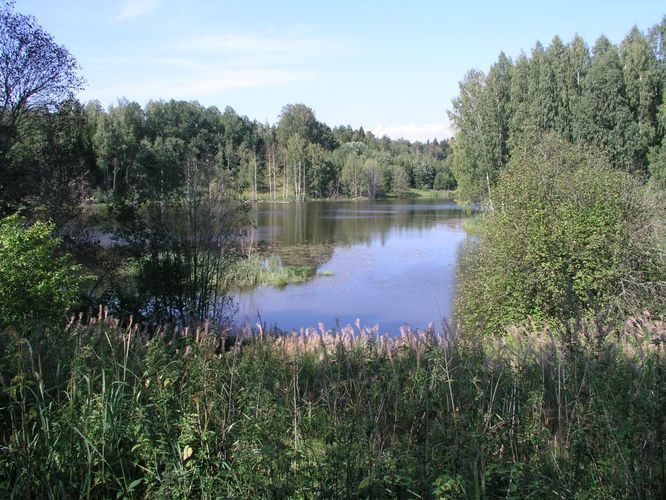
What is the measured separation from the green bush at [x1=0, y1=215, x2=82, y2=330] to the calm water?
279 cm

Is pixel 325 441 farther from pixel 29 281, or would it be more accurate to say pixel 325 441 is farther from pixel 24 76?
pixel 24 76

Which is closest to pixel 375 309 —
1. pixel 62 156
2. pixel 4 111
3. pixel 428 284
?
pixel 428 284

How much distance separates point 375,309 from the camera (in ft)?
58.9

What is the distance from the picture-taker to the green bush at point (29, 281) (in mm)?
7020

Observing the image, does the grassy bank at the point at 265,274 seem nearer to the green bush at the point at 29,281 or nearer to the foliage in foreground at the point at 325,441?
the green bush at the point at 29,281

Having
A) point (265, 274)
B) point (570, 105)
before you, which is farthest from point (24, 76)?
point (570, 105)

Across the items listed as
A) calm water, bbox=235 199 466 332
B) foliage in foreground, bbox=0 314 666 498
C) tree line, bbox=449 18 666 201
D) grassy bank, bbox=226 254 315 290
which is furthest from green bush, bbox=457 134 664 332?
tree line, bbox=449 18 666 201

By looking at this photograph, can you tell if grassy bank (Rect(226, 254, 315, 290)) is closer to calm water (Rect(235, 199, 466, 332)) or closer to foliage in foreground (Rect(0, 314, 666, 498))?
calm water (Rect(235, 199, 466, 332))

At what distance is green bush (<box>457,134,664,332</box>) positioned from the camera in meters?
12.1

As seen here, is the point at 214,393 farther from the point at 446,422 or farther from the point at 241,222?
the point at 241,222

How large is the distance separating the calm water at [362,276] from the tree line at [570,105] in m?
6.97

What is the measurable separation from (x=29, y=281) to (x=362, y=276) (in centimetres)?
1696

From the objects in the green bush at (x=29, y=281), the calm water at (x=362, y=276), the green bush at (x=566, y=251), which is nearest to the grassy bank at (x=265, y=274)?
the calm water at (x=362, y=276)

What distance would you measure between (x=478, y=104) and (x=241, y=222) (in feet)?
106
